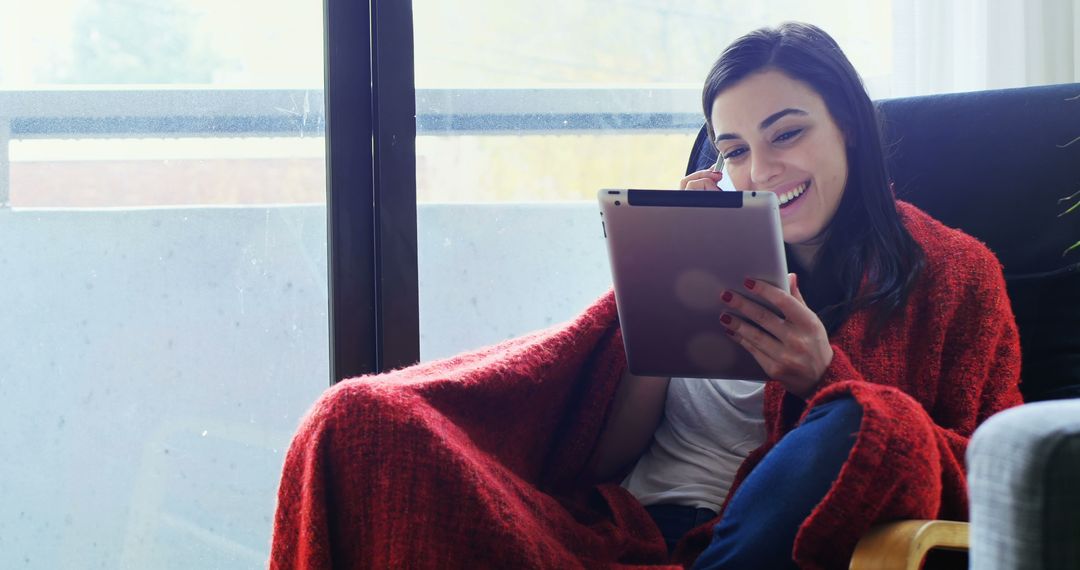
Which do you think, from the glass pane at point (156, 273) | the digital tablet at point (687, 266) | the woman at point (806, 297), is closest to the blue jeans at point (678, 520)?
the woman at point (806, 297)

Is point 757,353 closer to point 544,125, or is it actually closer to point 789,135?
point 789,135

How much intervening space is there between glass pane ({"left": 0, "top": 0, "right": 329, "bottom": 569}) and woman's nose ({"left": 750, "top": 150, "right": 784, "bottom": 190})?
0.83m

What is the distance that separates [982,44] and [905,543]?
1.35 m

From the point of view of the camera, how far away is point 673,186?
6.40 feet

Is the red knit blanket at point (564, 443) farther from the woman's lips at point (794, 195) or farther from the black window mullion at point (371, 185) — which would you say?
the black window mullion at point (371, 185)

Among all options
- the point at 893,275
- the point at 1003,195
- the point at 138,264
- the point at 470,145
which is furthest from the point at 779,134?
the point at 138,264

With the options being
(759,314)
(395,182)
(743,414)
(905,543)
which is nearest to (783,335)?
(759,314)

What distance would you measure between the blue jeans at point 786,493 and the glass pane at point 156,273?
108 cm

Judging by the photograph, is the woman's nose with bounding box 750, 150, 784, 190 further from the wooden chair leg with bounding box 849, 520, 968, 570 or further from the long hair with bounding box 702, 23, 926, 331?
the wooden chair leg with bounding box 849, 520, 968, 570

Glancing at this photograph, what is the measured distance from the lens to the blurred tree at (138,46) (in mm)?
1623

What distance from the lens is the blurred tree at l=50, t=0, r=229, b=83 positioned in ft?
5.32

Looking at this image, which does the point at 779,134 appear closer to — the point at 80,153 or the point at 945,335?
the point at 945,335

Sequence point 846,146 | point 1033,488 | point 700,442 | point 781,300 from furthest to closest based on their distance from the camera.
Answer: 1. point 846,146
2. point 700,442
3. point 781,300
4. point 1033,488

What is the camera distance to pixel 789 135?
127 centimetres
